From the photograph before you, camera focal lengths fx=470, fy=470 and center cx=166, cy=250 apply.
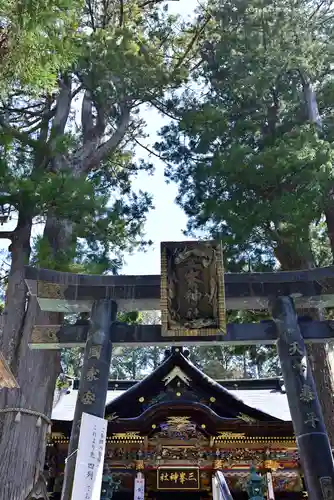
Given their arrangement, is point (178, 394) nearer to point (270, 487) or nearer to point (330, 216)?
point (270, 487)

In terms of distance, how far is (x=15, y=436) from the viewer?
6094mm

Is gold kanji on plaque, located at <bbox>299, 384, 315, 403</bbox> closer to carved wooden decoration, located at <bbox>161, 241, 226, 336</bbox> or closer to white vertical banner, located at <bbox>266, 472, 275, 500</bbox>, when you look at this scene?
carved wooden decoration, located at <bbox>161, 241, 226, 336</bbox>

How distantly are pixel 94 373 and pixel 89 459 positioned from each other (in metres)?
0.89

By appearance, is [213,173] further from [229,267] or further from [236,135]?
[229,267]

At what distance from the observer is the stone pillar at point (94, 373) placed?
4586 millimetres

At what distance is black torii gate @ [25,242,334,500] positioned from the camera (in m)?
5.22

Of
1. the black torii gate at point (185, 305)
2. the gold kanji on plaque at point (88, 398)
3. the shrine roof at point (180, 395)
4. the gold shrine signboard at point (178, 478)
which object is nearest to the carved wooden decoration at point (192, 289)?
the black torii gate at point (185, 305)

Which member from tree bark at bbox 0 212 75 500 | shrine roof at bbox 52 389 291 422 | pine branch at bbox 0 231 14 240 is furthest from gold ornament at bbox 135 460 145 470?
pine branch at bbox 0 231 14 240

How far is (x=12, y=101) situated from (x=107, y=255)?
13.3 feet

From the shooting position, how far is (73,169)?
30.4 feet

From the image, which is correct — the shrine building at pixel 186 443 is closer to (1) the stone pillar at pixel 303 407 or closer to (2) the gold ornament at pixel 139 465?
(2) the gold ornament at pixel 139 465

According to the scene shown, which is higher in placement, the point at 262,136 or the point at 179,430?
the point at 262,136

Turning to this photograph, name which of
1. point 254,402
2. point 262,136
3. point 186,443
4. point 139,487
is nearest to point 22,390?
point 139,487

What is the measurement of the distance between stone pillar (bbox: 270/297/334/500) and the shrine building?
2.80 metres
